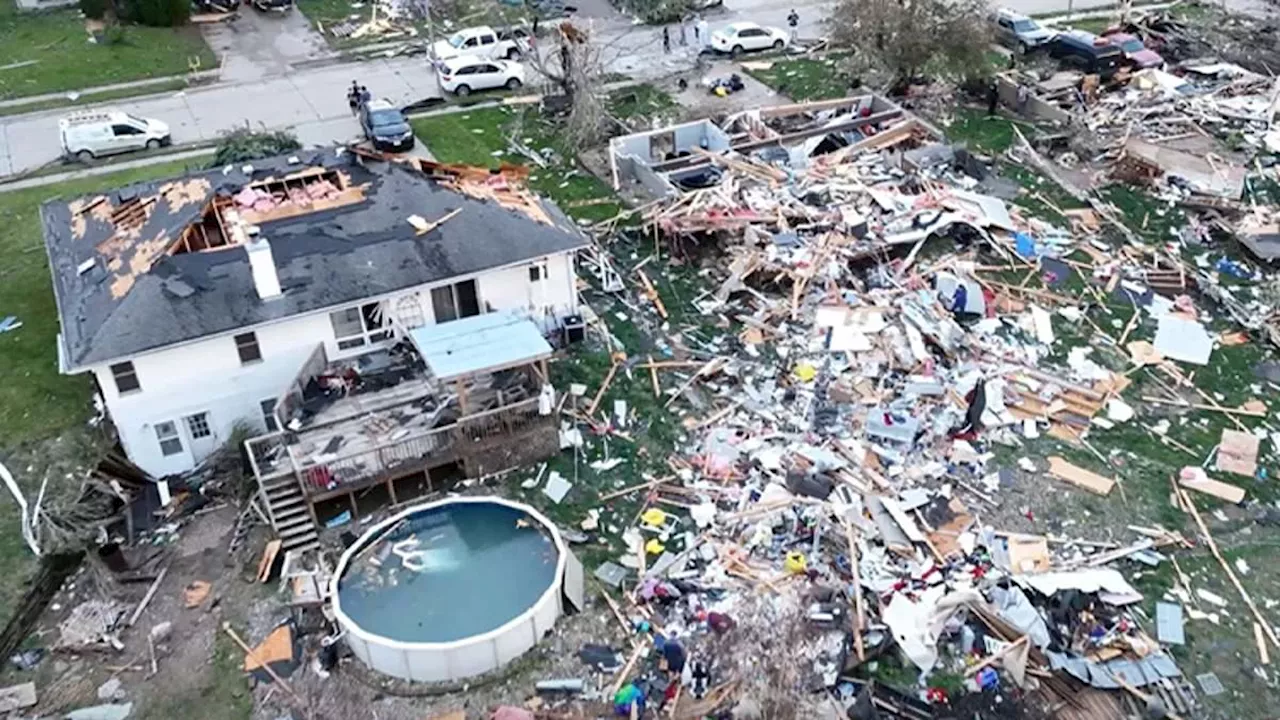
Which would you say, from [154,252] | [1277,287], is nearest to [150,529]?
[154,252]

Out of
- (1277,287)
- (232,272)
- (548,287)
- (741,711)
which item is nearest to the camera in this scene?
(741,711)

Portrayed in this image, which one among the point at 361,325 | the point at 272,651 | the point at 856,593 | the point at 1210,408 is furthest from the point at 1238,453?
the point at 272,651

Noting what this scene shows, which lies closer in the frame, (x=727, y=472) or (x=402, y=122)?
(x=727, y=472)

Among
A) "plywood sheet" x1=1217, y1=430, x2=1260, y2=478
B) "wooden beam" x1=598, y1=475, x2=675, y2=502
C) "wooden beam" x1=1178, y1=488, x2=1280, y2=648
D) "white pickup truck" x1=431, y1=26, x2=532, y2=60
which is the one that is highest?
"white pickup truck" x1=431, y1=26, x2=532, y2=60

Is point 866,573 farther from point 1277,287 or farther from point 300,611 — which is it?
point 1277,287

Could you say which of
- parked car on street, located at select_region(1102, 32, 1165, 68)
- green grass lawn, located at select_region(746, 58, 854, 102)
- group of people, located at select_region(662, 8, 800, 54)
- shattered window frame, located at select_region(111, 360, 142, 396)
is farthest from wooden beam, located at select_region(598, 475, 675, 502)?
parked car on street, located at select_region(1102, 32, 1165, 68)

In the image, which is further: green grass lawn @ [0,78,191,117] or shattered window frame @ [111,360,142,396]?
green grass lawn @ [0,78,191,117]

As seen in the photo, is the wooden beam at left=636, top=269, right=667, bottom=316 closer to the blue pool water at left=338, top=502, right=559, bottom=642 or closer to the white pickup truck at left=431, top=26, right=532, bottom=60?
the blue pool water at left=338, top=502, right=559, bottom=642
